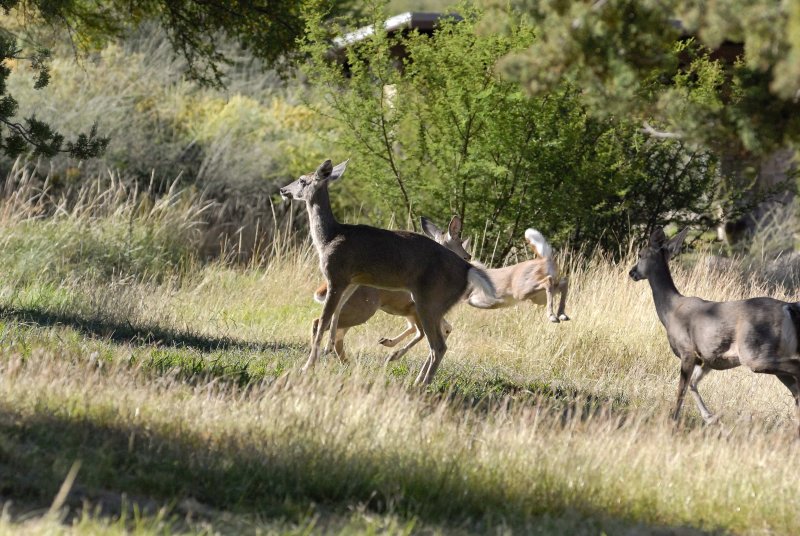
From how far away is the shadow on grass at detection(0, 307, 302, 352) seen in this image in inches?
430

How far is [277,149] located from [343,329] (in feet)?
37.1

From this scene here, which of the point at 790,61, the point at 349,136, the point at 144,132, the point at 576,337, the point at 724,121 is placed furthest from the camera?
the point at 144,132

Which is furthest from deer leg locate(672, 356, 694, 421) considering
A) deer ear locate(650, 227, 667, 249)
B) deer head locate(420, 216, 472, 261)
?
deer head locate(420, 216, 472, 261)

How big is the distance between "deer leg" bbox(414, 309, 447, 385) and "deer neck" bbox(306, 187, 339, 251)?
1078 millimetres

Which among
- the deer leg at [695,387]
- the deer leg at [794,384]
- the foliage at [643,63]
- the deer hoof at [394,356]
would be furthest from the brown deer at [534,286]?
the foliage at [643,63]

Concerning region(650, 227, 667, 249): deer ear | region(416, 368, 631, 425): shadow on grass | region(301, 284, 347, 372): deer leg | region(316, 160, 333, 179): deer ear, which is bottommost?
region(416, 368, 631, 425): shadow on grass

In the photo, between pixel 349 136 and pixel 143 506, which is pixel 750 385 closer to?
pixel 349 136

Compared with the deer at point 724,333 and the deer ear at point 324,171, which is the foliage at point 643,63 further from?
the deer ear at point 324,171

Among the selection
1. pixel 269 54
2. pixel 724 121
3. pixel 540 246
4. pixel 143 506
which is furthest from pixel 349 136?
pixel 143 506

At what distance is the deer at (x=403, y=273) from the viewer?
10.0m

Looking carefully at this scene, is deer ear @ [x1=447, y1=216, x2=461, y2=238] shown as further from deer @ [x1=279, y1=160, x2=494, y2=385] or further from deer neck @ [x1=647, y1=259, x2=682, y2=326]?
deer neck @ [x1=647, y1=259, x2=682, y2=326]

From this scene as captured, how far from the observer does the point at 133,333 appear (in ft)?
37.2

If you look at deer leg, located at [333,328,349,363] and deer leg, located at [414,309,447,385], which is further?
deer leg, located at [333,328,349,363]

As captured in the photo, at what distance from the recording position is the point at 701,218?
727 inches
